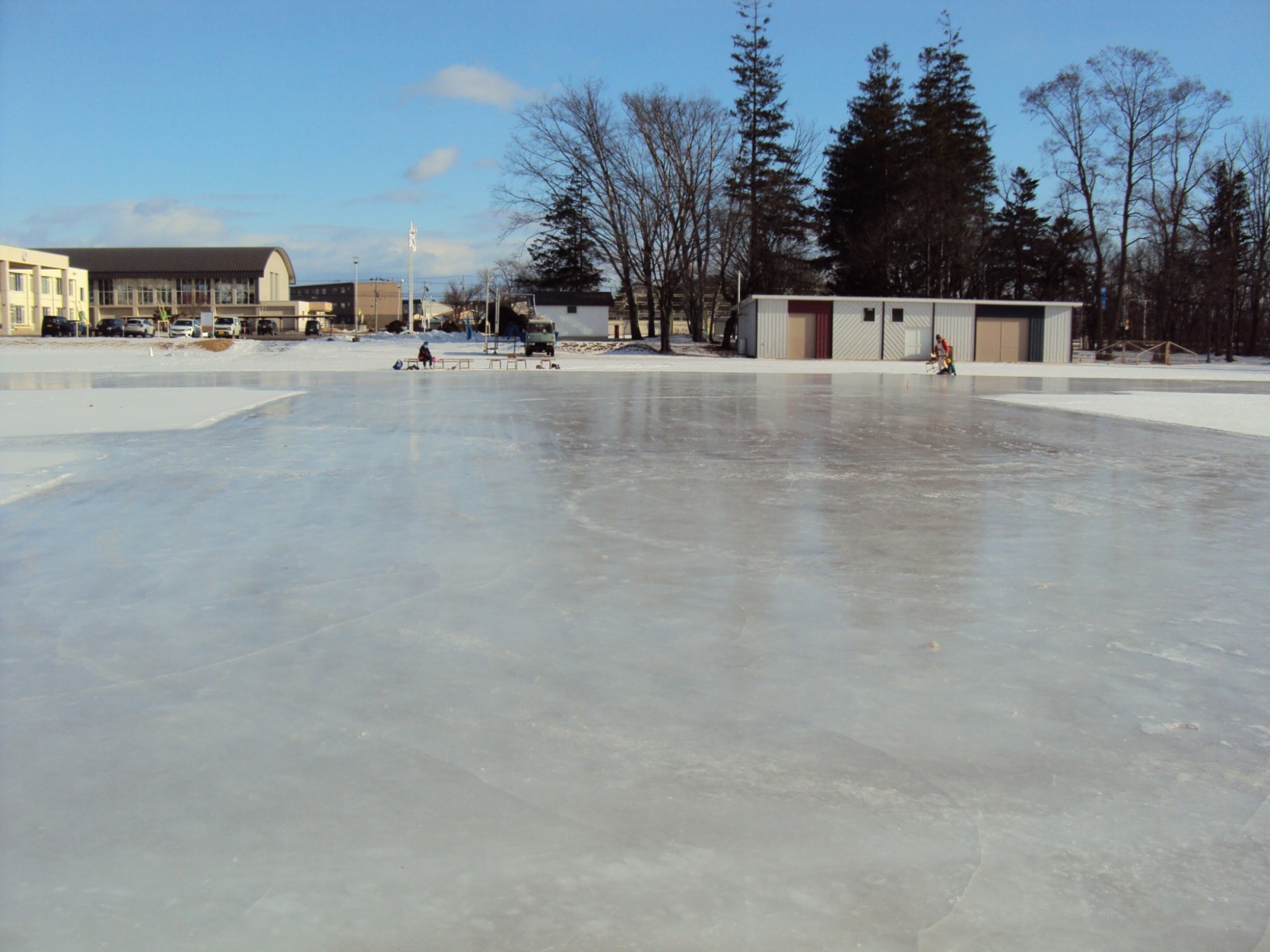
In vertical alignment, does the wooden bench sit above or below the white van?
below

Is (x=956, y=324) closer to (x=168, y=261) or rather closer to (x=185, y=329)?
(x=185, y=329)

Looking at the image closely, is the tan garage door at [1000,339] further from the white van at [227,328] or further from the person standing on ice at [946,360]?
the white van at [227,328]

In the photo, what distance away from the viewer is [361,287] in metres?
132

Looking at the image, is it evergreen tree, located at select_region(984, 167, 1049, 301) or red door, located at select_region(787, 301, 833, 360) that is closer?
red door, located at select_region(787, 301, 833, 360)

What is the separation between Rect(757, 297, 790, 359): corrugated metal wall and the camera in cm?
5750

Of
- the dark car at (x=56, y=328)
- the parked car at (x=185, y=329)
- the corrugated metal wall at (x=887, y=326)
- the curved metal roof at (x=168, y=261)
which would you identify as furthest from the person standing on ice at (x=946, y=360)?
the curved metal roof at (x=168, y=261)

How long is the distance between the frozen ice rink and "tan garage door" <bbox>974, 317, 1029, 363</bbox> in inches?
2076

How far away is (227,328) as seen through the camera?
254ft

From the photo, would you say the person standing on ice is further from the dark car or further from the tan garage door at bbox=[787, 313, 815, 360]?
the dark car

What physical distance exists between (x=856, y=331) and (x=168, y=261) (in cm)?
8671

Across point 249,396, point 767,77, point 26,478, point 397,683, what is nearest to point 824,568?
point 397,683

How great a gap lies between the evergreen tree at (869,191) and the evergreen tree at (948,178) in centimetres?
127

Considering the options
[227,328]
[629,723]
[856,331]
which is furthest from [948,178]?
[629,723]

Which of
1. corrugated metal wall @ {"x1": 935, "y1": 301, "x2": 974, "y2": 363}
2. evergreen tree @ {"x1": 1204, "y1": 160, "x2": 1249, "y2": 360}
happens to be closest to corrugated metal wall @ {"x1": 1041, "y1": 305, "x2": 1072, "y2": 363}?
corrugated metal wall @ {"x1": 935, "y1": 301, "x2": 974, "y2": 363}
